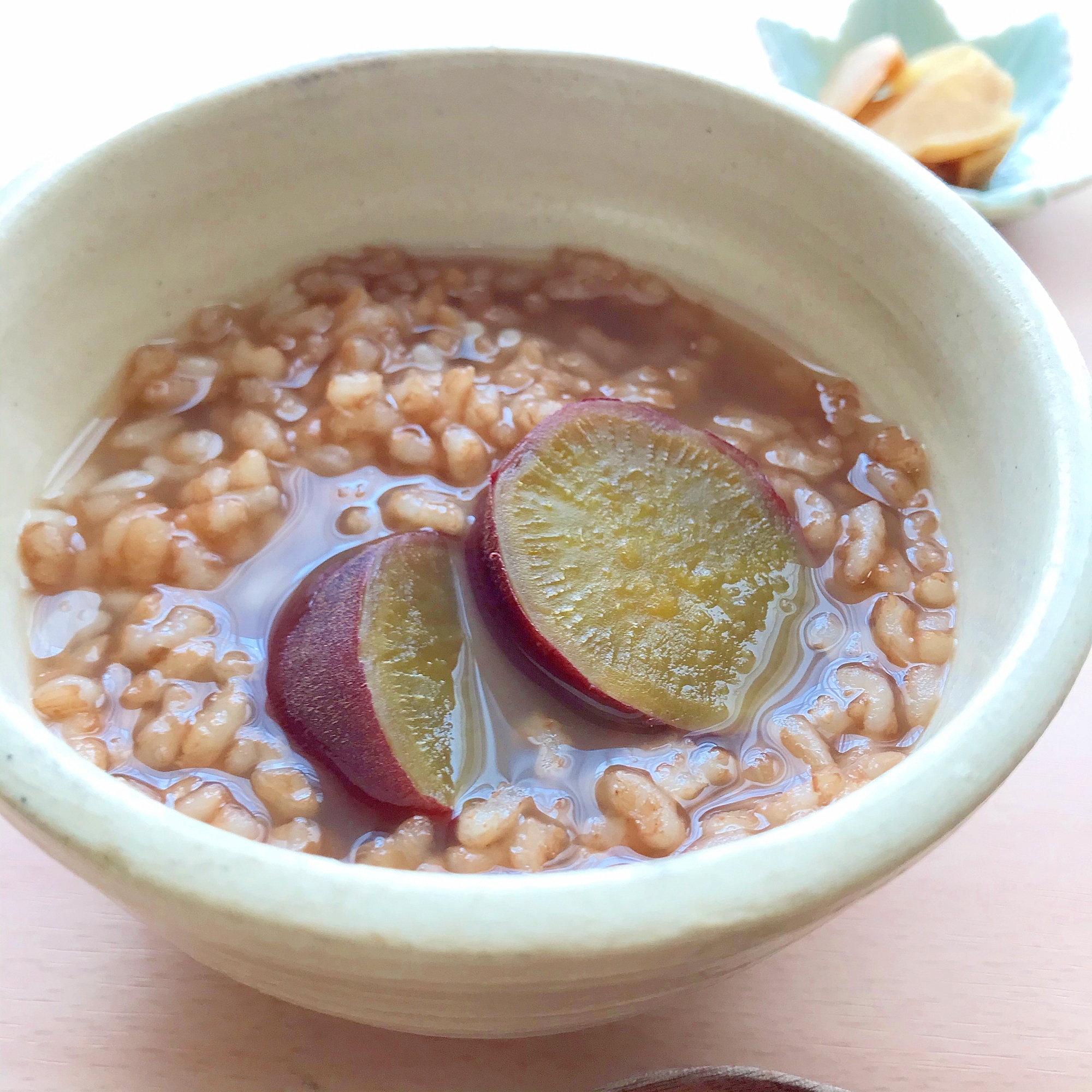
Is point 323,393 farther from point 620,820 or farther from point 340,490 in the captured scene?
point 620,820

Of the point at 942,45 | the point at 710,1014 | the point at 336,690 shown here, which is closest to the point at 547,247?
the point at 336,690

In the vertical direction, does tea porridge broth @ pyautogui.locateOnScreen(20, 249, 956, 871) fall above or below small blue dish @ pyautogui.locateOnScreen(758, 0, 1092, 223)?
below

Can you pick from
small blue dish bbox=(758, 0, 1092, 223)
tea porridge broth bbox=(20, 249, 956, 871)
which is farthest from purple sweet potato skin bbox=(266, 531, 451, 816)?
small blue dish bbox=(758, 0, 1092, 223)

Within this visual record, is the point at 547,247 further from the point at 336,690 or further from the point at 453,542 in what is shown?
the point at 336,690

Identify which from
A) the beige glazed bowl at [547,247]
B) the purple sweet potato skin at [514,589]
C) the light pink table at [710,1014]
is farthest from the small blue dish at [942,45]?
the light pink table at [710,1014]

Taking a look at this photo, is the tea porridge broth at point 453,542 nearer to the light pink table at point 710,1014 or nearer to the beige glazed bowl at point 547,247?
the beige glazed bowl at point 547,247

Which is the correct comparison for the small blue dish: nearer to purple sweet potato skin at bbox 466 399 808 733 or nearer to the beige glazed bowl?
the beige glazed bowl

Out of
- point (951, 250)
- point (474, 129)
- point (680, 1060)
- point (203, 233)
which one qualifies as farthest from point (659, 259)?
point (680, 1060)
